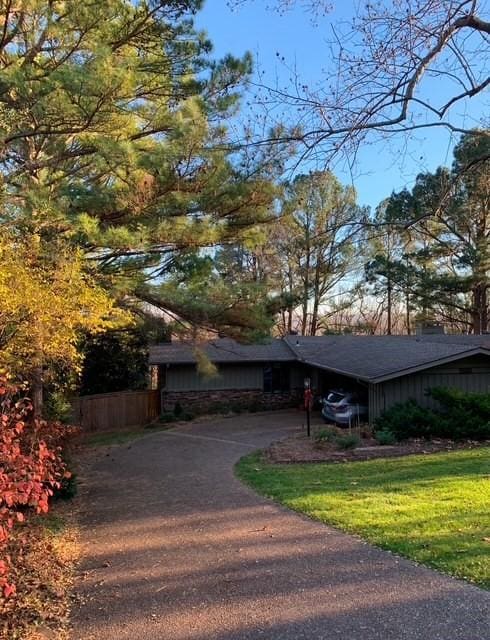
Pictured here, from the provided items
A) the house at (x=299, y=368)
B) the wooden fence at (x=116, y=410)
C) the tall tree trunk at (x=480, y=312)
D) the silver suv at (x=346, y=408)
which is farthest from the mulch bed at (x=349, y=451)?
the tall tree trunk at (x=480, y=312)

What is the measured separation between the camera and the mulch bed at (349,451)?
12609 mm

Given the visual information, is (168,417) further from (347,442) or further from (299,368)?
(347,442)

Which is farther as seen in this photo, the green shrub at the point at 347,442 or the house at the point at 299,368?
the house at the point at 299,368

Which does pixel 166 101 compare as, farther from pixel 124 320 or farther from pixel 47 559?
pixel 47 559

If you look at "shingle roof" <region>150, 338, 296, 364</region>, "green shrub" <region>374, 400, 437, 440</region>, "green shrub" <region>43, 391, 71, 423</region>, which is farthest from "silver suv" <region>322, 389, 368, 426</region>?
"green shrub" <region>43, 391, 71, 423</region>

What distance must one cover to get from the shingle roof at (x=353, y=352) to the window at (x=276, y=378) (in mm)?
656

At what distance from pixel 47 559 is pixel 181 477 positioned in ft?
16.5

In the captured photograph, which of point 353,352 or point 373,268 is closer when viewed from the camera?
point 353,352

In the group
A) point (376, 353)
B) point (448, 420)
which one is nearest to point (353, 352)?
point (376, 353)

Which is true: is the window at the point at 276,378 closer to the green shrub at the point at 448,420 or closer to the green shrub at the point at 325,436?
the green shrub at the point at 448,420

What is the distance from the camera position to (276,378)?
84.3 ft

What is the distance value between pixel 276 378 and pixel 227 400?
8.97 ft

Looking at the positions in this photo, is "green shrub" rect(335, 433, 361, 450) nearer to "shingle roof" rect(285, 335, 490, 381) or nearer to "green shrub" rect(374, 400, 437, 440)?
"green shrub" rect(374, 400, 437, 440)

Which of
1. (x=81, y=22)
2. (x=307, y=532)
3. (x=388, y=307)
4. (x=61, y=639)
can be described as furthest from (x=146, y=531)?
(x=388, y=307)
